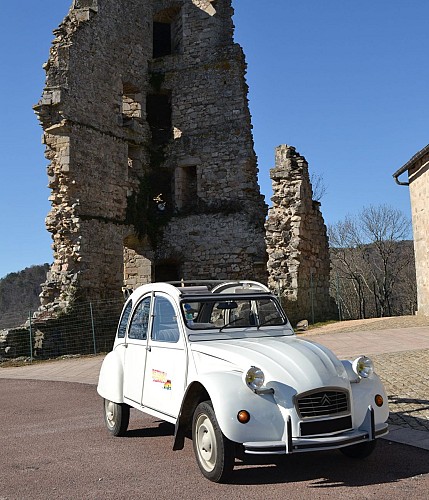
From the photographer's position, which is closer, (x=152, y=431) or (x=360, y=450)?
(x=360, y=450)

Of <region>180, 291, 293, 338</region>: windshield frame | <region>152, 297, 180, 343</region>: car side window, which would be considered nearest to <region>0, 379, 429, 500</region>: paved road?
<region>152, 297, 180, 343</region>: car side window

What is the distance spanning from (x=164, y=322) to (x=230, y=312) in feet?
2.32

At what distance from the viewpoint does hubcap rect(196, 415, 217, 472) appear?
4.73m

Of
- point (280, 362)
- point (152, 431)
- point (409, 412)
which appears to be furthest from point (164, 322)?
point (409, 412)

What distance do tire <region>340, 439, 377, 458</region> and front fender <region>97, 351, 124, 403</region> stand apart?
→ 8.22 feet

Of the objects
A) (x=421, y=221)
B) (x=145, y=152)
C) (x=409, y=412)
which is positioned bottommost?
(x=409, y=412)

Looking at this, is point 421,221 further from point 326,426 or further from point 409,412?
point 326,426

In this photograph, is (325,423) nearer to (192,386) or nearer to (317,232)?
(192,386)

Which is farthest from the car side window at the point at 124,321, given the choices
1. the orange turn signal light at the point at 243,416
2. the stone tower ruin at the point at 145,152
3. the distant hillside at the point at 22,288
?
the distant hillside at the point at 22,288

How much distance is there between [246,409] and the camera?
4594 millimetres

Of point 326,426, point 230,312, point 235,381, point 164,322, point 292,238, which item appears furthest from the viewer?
point 292,238

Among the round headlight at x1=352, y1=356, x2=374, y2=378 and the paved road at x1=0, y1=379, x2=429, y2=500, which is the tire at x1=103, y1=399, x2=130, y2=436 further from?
the round headlight at x1=352, y1=356, x2=374, y2=378

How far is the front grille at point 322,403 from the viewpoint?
15.4ft

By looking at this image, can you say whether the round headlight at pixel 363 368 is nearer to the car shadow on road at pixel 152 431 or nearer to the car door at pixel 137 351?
the car door at pixel 137 351
